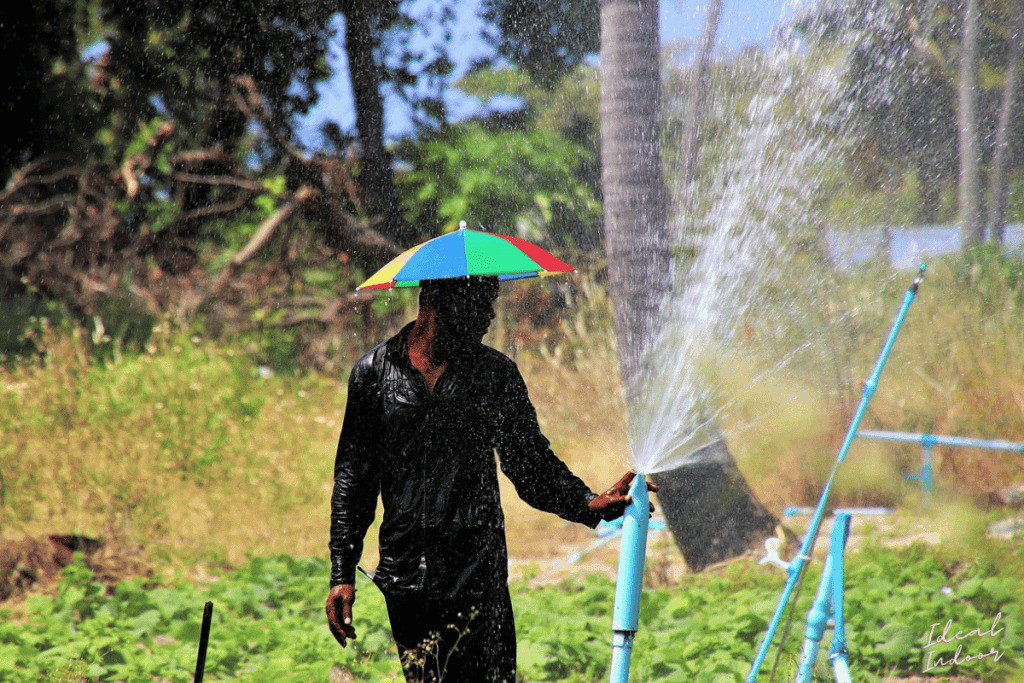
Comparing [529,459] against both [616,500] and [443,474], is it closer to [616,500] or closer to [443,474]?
[443,474]

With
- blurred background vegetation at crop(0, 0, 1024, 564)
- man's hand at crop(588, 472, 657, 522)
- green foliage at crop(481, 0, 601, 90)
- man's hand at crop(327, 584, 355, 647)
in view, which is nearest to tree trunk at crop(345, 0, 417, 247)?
blurred background vegetation at crop(0, 0, 1024, 564)

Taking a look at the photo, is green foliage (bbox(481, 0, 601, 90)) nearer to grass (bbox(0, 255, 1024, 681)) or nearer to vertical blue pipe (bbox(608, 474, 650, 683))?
grass (bbox(0, 255, 1024, 681))

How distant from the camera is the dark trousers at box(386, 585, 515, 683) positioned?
2.51 metres

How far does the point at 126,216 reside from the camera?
930 centimetres

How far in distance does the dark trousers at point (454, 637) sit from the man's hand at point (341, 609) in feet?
0.43

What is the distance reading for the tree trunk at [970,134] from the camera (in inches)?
258

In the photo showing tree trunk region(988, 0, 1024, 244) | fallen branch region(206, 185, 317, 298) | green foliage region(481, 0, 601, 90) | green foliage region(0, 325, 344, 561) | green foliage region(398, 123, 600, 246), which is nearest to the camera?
green foliage region(0, 325, 344, 561)

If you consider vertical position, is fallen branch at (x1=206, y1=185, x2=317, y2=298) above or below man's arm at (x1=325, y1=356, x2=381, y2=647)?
above

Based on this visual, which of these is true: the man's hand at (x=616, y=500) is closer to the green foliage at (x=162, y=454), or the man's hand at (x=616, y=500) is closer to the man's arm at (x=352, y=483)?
the man's arm at (x=352, y=483)

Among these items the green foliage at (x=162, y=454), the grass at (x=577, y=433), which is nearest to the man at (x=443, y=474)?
the grass at (x=577, y=433)

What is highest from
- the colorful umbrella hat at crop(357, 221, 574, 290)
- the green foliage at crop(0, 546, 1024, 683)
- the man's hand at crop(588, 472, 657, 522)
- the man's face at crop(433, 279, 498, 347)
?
the colorful umbrella hat at crop(357, 221, 574, 290)

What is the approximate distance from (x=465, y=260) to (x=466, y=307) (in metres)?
0.14

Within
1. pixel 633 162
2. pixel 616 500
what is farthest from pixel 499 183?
pixel 616 500

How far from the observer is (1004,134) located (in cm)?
682
